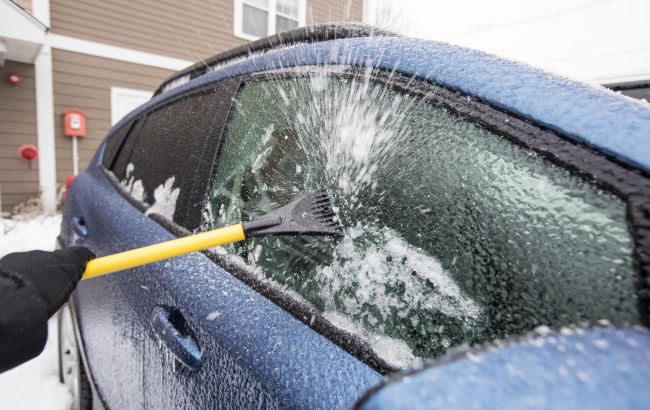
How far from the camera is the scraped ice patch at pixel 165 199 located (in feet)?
4.78

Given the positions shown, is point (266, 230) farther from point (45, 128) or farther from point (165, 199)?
point (45, 128)

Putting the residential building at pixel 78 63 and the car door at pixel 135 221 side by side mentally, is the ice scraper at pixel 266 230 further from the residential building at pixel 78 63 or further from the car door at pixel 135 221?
the residential building at pixel 78 63

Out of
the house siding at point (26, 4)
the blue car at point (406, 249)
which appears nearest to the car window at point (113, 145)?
the blue car at point (406, 249)

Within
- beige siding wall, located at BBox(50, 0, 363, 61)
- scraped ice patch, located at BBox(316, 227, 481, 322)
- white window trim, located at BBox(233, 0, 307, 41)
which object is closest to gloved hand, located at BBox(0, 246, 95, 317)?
scraped ice patch, located at BBox(316, 227, 481, 322)

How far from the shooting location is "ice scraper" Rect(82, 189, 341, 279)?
901mm

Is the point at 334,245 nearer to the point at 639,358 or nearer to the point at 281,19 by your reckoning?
the point at 639,358

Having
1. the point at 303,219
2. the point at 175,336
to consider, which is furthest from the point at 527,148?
the point at 175,336

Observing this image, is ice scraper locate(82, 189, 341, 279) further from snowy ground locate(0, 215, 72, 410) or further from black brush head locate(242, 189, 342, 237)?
snowy ground locate(0, 215, 72, 410)

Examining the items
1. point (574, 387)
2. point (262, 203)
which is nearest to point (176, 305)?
point (262, 203)

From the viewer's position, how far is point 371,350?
73 centimetres

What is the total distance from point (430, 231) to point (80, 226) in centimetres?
201

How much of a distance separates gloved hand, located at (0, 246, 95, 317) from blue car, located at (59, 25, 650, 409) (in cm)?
24

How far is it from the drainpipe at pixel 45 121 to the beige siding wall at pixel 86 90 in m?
0.09

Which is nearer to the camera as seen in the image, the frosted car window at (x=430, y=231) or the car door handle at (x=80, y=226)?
the frosted car window at (x=430, y=231)
